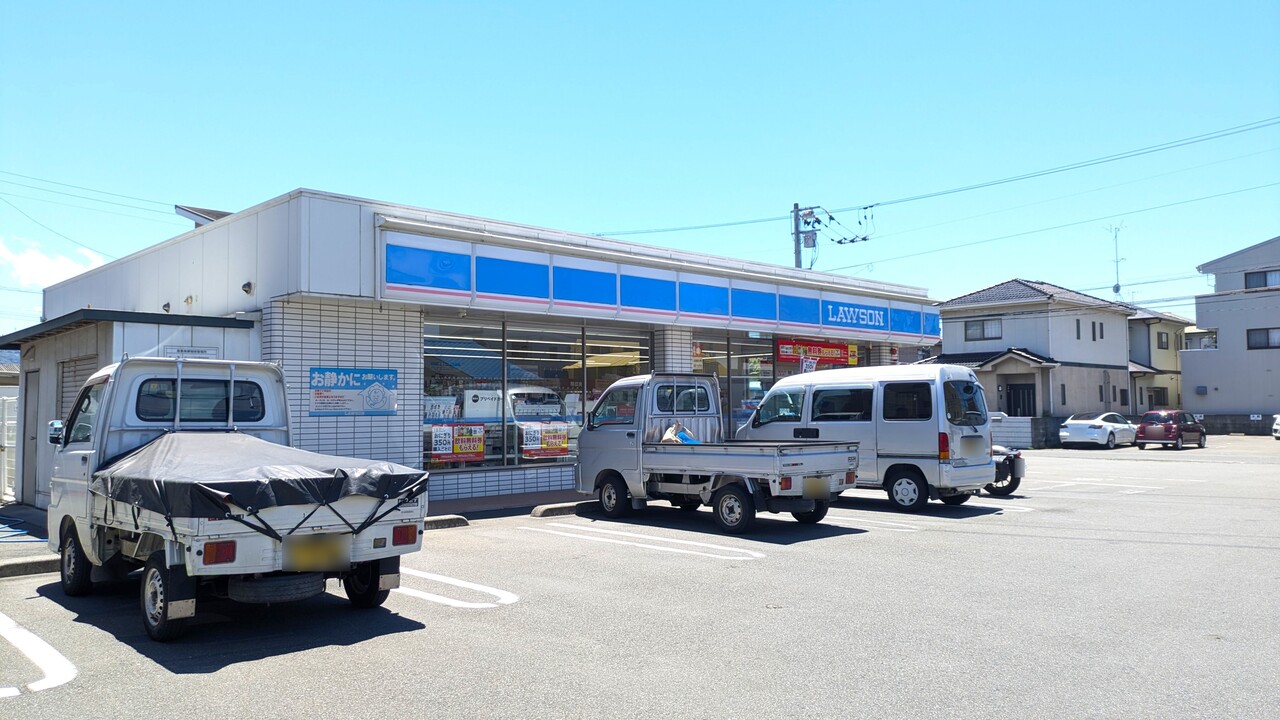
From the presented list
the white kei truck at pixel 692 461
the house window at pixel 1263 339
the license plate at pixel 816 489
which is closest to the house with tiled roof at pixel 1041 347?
the house window at pixel 1263 339

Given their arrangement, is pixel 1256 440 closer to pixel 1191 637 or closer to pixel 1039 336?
pixel 1039 336

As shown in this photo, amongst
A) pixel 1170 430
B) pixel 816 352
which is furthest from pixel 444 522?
pixel 1170 430

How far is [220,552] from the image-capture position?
232 inches

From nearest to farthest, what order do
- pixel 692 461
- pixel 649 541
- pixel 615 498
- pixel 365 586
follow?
pixel 365 586 → pixel 649 541 → pixel 692 461 → pixel 615 498

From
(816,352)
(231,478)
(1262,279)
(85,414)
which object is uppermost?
(1262,279)

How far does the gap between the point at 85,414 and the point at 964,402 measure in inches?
455

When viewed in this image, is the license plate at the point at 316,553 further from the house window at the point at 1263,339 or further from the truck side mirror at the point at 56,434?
the house window at the point at 1263,339

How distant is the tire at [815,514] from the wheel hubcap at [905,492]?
2281 mm

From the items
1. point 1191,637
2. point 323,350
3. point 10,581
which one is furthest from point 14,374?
point 1191,637

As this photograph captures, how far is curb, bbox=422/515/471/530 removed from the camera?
1188 centimetres

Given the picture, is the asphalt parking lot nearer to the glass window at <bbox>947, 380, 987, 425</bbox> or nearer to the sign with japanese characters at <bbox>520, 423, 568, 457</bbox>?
the glass window at <bbox>947, 380, 987, 425</bbox>

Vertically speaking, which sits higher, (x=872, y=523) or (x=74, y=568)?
(x=74, y=568)

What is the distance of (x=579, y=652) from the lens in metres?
5.88

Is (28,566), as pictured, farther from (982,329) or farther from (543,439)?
(982,329)
